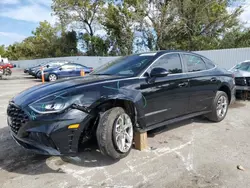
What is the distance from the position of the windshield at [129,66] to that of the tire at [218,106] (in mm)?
2062

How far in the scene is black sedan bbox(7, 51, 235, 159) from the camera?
10.1 feet

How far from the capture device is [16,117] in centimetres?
329

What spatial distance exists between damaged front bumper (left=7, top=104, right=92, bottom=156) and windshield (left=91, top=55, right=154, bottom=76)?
1.24 meters

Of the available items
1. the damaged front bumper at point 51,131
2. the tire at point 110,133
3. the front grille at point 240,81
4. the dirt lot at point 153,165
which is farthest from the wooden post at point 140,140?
the front grille at point 240,81

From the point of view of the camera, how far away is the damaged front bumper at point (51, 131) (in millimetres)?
3018

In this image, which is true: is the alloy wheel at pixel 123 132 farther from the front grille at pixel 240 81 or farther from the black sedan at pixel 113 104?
the front grille at pixel 240 81

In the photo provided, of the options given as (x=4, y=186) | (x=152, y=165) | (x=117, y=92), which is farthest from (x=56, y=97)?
(x=152, y=165)

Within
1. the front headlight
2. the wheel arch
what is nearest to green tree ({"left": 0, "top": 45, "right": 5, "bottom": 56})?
the wheel arch

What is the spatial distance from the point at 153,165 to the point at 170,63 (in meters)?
1.95

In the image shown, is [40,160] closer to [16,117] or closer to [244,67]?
[16,117]

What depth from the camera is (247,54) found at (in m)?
13.1

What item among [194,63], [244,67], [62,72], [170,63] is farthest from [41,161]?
[62,72]

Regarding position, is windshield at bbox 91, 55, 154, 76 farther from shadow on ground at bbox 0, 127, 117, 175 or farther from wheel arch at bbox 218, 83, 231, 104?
wheel arch at bbox 218, 83, 231, 104

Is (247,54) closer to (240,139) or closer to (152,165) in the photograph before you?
(240,139)
